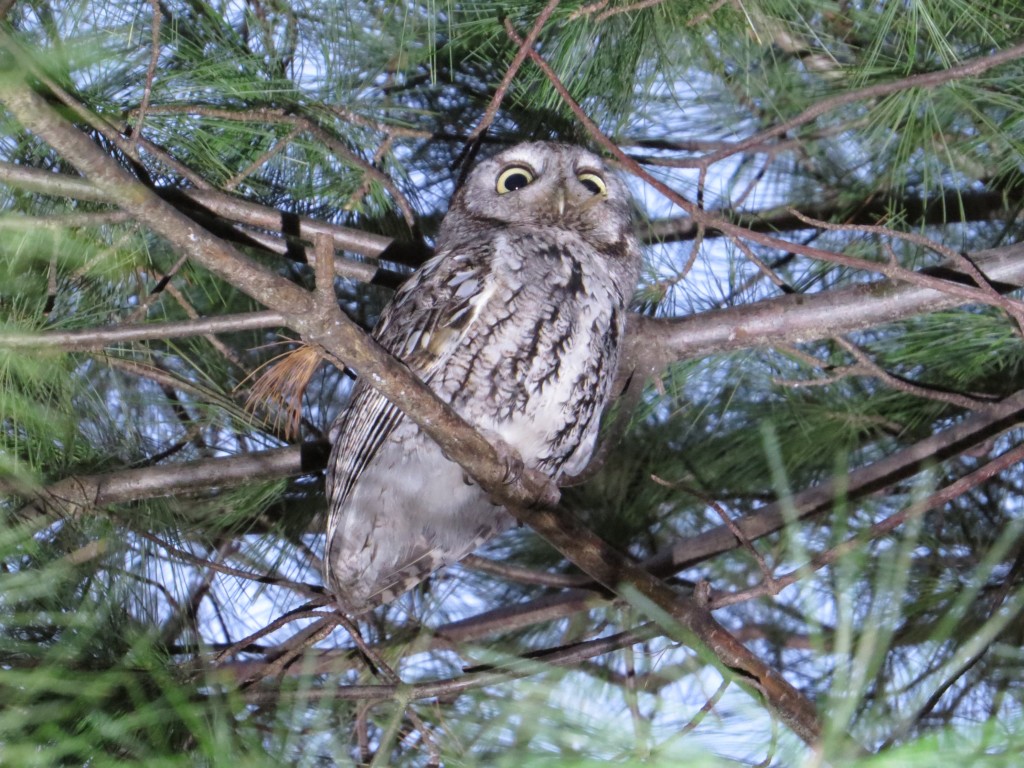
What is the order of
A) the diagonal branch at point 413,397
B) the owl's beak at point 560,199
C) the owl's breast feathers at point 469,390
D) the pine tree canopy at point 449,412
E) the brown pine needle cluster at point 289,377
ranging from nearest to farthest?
the diagonal branch at point 413,397, the pine tree canopy at point 449,412, the brown pine needle cluster at point 289,377, the owl's breast feathers at point 469,390, the owl's beak at point 560,199

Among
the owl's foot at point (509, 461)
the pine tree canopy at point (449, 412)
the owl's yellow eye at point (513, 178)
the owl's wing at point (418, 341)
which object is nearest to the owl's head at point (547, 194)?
the owl's yellow eye at point (513, 178)

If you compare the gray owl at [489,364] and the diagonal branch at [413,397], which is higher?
the gray owl at [489,364]

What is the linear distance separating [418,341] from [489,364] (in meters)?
0.14

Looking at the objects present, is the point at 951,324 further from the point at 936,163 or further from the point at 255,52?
the point at 255,52

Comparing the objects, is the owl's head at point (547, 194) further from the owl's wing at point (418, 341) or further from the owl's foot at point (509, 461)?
the owl's foot at point (509, 461)

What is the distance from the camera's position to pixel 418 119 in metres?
2.12

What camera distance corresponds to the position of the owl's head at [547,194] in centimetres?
209

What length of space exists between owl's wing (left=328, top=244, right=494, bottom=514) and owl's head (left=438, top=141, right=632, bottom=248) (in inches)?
A: 11.7

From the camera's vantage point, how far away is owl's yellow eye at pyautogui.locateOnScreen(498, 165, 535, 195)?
6.91 ft

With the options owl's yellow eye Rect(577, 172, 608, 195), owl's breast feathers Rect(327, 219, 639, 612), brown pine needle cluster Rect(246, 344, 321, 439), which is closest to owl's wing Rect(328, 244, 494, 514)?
owl's breast feathers Rect(327, 219, 639, 612)

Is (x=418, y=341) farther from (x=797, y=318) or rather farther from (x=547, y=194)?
(x=797, y=318)

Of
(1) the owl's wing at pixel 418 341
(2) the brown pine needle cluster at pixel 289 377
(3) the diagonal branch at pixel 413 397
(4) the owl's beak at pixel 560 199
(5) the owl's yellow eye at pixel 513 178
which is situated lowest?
(3) the diagonal branch at pixel 413 397

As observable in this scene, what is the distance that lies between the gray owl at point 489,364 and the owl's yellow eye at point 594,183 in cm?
3

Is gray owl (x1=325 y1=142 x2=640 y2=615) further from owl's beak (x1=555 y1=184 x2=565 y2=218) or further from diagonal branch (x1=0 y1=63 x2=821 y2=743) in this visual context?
diagonal branch (x1=0 y1=63 x2=821 y2=743)
